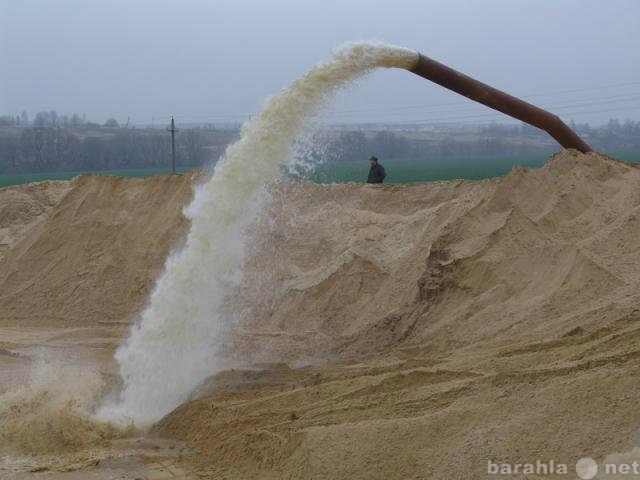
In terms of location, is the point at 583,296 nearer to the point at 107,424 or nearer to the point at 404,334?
the point at 404,334

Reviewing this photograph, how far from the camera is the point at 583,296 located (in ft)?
27.7

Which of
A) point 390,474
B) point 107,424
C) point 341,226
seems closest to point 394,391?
point 390,474

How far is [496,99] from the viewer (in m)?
11.0

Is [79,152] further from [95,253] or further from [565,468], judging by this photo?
[565,468]

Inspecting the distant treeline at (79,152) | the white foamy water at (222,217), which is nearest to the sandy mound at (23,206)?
the white foamy water at (222,217)

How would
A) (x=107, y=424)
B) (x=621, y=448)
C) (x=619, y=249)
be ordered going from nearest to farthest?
(x=621, y=448), (x=107, y=424), (x=619, y=249)

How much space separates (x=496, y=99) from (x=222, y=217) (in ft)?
13.1

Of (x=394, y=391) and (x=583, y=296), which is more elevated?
(x=583, y=296)

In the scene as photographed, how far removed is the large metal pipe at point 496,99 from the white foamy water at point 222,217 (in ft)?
1.14

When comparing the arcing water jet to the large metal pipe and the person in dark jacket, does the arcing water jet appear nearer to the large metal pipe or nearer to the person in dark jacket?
the large metal pipe

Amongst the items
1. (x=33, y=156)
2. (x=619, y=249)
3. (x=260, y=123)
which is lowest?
(x=33, y=156)

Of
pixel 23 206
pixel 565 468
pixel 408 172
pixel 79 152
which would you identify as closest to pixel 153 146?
pixel 79 152

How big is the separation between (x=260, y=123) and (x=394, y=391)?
13.5 ft

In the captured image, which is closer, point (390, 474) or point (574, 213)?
point (390, 474)
